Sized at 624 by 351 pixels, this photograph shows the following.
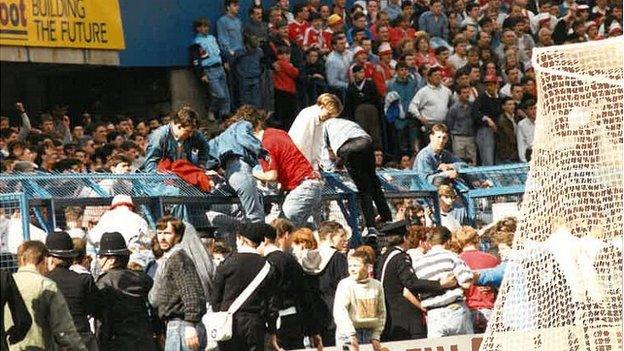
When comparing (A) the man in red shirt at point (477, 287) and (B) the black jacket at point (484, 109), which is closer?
(A) the man in red shirt at point (477, 287)

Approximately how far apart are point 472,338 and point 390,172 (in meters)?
4.36

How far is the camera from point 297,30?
2798cm

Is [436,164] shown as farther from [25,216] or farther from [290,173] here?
[25,216]

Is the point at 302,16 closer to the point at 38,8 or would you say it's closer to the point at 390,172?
the point at 38,8

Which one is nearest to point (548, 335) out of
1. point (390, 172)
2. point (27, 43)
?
point (390, 172)

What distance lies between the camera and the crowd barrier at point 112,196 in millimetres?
16281

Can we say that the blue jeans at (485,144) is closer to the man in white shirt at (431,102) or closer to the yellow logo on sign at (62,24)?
the man in white shirt at (431,102)

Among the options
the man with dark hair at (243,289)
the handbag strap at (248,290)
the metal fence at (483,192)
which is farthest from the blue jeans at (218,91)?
the handbag strap at (248,290)

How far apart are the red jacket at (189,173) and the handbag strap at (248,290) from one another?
96.5 inches

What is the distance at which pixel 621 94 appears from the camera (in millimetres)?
14898

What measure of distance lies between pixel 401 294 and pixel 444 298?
351mm

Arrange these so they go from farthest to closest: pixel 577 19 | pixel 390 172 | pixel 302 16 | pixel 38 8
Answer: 1. pixel 577 19
2. pixel 302 16
3. pixel 38 8
4. pixel 390 172

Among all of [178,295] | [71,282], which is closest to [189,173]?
[178,295]

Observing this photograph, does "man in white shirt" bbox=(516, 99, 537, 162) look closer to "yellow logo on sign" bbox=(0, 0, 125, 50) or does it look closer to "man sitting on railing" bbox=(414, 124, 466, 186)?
"yellow logo on sign" bbox=(0, 0, 125, 50)
